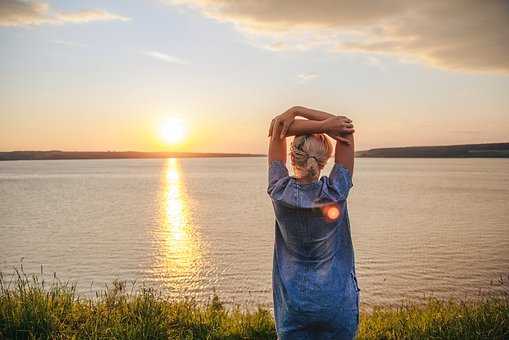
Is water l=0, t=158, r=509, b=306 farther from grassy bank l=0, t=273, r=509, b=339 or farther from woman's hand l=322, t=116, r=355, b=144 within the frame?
woman's hand l=322, t=116, r=355, b=144

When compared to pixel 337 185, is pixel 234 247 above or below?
below

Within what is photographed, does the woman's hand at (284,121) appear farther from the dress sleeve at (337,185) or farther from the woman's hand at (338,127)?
the dress sleeve at (337,185)

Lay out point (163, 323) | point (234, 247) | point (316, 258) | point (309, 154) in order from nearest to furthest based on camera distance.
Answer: point (309, 154) → point (316, 258) → point (163, 323) → point (234, 247)

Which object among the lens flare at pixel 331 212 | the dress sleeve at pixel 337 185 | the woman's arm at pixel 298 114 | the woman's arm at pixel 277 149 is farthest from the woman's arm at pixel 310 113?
the lens flare at pixel 331 212

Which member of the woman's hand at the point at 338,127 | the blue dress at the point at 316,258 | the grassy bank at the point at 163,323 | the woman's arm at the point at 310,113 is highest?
the woman's arm at the point at 310,113

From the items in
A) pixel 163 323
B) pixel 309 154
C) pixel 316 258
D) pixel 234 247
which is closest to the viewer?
pixel 309 154

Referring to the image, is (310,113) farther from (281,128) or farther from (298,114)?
(281,128)

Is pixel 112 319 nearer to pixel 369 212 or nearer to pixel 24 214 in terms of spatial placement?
pixel 369 212

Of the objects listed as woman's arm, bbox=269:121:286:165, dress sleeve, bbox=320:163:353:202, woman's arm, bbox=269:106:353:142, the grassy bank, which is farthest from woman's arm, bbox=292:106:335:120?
the grassy bank

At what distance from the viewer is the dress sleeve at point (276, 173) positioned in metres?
2.93

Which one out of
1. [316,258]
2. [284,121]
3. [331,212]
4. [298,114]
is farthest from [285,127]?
[316,258]

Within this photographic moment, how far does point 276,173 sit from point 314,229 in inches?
17.1

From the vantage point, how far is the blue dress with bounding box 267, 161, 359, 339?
9.07 feet

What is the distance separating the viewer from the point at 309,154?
2.73 metres
